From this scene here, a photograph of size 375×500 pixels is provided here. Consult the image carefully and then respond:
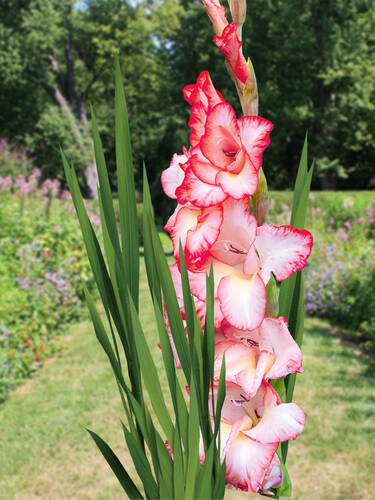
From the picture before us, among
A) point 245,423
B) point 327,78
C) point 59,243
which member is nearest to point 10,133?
point 327,78

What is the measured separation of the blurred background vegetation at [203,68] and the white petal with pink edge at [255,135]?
14121 millimetres

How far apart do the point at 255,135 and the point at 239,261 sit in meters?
0.16

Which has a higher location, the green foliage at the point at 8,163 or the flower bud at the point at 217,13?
the flower bud at the point at 217,13

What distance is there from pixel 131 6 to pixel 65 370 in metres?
20.5

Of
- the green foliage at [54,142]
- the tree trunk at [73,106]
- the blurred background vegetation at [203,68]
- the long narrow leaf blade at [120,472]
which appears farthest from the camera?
the tree trunk at [73,106]

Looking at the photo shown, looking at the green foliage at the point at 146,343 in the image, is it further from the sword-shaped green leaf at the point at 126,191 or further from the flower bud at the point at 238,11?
the flower bud at the point at 238,11

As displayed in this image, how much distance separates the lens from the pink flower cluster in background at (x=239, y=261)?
52 centimetres

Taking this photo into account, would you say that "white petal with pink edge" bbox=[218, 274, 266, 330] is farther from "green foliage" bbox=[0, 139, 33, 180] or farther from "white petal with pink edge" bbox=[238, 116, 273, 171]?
"green foliage" bbox=[0, 139, 33, 180]

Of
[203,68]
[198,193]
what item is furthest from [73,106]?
[198,193]

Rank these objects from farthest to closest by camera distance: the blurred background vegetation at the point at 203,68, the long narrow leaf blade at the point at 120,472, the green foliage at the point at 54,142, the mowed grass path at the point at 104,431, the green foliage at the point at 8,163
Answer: the green foliage at the point at 54,142 < the blurred background vegetation at the point at 203,68 < the green foliage at the point at 8,163 < the mowed grass path at the point at 104,431 < the long narrow leaf blade at the point at 120,472

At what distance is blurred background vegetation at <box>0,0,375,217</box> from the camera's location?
16844 mm

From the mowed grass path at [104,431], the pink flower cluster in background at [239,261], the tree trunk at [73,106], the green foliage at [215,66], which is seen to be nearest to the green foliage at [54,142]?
the green foliage at [215,66]

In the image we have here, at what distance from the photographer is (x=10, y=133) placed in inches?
827

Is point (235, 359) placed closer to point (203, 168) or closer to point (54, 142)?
point (203, 168)
